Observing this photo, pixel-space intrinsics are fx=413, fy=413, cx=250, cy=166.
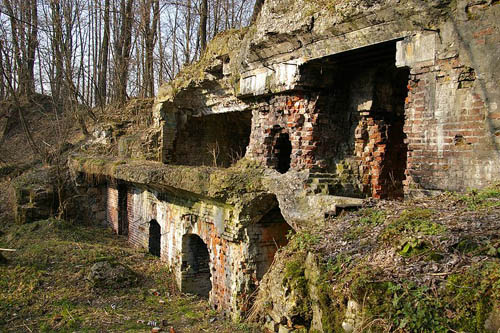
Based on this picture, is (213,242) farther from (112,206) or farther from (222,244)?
(112,206)

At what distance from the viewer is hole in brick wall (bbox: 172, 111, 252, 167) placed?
1050 centimetres

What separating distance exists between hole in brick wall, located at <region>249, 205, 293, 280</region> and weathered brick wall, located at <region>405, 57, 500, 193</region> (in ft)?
8.52

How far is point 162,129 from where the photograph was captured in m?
10.2

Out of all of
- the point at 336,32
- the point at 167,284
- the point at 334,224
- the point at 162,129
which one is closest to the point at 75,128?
the point at 162,129

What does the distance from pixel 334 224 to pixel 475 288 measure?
5.31ft

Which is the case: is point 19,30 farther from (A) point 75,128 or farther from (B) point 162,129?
(B) point 162,129

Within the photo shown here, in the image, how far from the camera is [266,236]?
21.9 ft

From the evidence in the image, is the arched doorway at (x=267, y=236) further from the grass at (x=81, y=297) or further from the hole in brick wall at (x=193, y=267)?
the hole in brick wall at (x=193, y=267)

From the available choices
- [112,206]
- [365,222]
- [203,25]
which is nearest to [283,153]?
[365,222]

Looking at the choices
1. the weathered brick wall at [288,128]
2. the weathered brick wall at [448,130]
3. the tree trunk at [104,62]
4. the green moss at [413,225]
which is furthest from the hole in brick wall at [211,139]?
the tree trunk at [104,62]

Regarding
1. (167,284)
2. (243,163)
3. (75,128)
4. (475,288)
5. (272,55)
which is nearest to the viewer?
(475,288)

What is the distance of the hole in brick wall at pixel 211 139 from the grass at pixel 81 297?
2739 millimetres

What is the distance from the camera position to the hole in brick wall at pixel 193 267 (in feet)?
28.4

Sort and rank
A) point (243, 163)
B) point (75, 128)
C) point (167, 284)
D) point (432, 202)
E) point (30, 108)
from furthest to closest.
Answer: point (30, 108)
point (75, 128)
point (167, 284)
point (243, 163)
point (432, 202)
